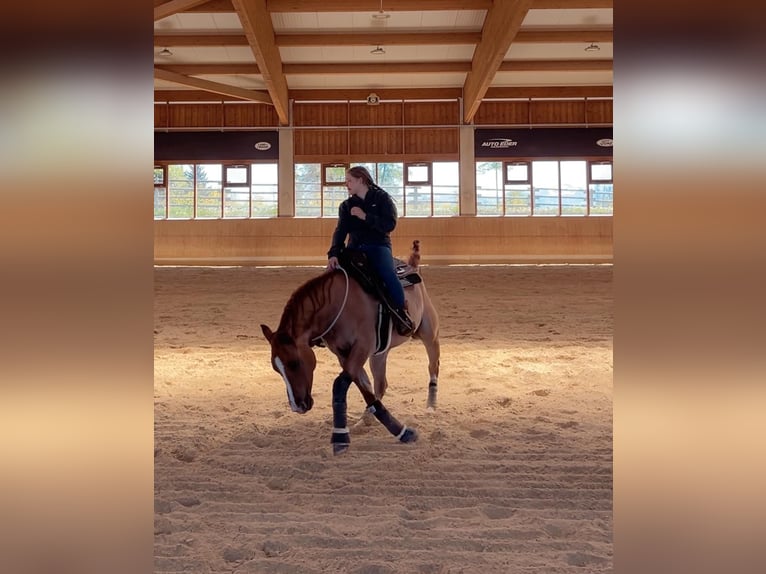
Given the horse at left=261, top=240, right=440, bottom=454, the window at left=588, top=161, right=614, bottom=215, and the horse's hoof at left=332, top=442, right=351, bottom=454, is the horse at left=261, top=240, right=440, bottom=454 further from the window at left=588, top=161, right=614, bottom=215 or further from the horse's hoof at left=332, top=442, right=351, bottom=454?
the window at left=588, top=161, right=614, bottom=215

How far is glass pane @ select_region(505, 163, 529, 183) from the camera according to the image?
67.8ft

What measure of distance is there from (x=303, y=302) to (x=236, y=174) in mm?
17698

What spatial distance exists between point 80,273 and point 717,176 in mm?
501

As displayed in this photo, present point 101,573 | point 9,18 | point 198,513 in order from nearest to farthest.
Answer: point 9,18, point 101,573, point 198,513

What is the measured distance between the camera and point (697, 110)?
53 centimetres

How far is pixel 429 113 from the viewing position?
813 inches

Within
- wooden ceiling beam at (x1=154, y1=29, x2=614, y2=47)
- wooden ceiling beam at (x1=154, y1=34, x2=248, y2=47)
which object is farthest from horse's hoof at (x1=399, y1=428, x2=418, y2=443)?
wooden ceiling beam at (x1=154, y1=34, x2=248, y2=47)

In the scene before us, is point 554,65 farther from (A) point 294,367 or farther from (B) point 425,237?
(A) point 294,367

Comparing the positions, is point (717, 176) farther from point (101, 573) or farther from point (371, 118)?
point (371, 118)

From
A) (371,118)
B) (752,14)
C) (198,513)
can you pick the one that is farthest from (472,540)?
(371,118)

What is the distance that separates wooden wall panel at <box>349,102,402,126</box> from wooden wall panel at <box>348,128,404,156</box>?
207 millimetres

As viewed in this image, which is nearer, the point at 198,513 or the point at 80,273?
the point at 80,273

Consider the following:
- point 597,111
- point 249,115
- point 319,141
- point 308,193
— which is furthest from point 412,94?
point 597,111

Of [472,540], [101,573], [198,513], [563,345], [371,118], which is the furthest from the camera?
[371,118]
